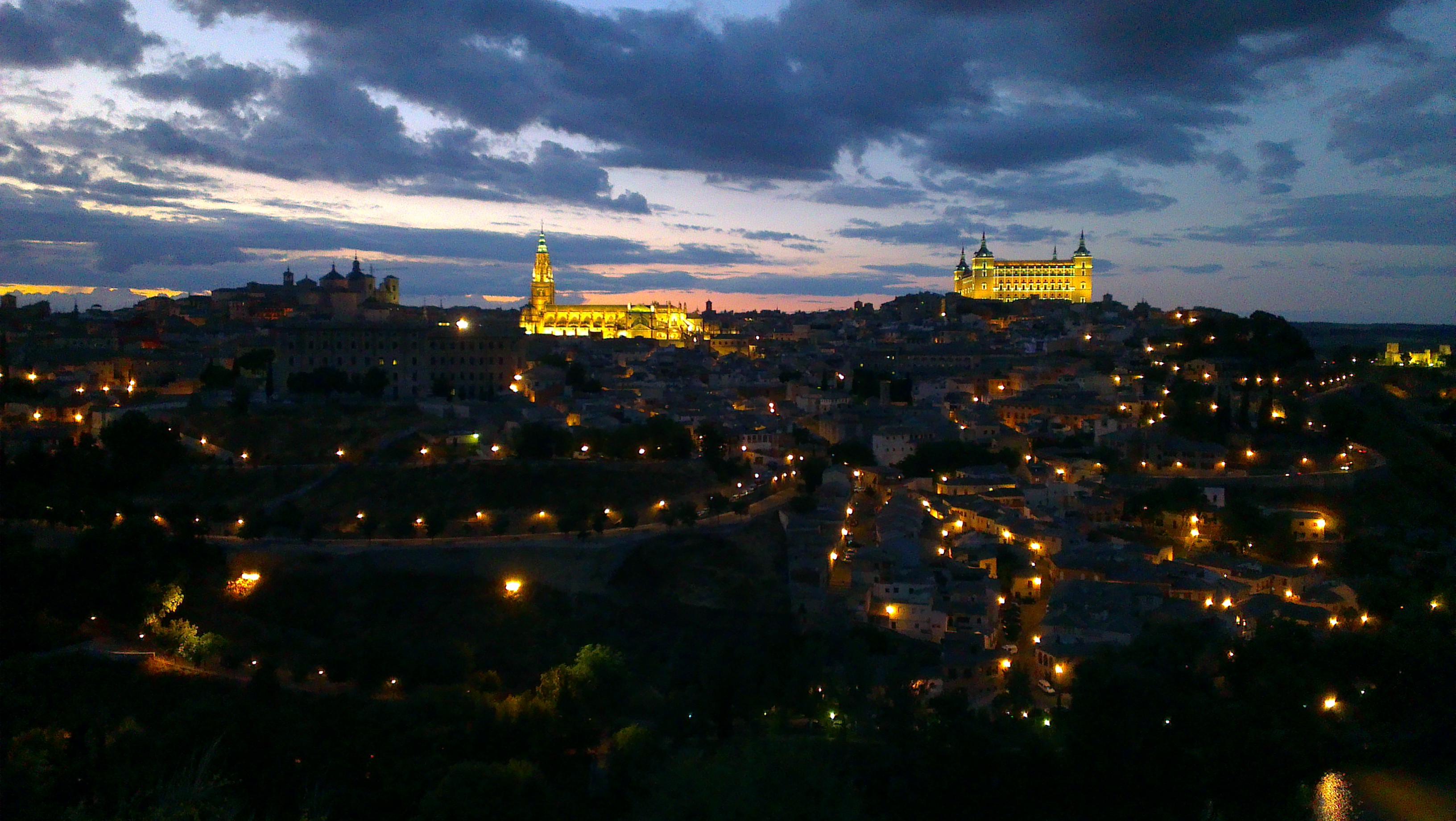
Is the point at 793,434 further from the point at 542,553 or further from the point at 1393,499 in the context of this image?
the point at 1393,499

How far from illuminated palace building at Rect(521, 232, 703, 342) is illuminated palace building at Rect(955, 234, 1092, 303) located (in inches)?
568

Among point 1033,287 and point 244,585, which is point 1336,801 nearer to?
point 244,585

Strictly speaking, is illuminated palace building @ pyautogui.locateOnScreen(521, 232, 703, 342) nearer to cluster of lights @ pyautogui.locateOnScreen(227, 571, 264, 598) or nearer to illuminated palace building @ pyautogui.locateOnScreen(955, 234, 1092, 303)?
illuminated palace building @ pyautogui.locateOnScreen(955, 234, 1092, 303)

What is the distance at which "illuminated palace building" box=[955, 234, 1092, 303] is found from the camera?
5600 centimetres

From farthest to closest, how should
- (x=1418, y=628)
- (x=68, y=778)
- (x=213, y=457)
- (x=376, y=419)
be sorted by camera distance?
(x=376, y=419) → (x=213, y=457) → (x=1418, y=628) → (x=68, y=778)

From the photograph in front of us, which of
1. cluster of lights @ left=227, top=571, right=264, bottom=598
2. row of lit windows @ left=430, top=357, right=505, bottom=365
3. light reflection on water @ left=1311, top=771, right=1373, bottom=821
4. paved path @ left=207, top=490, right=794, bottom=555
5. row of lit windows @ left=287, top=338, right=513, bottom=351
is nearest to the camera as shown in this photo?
light reflection on water @ left=1311, top=771, right=1373, bottom=821

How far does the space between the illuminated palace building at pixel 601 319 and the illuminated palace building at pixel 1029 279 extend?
1443 centimetres

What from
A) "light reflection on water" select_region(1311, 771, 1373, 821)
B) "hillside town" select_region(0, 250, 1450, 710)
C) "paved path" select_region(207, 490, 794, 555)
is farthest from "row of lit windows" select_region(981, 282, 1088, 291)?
"light reflection on water" select_region(1311, 771, 1373, 821)

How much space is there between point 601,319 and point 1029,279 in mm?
22023

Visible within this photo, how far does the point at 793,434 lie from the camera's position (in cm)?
2230

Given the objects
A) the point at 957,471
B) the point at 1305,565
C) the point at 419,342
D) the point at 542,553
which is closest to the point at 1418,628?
the point at 1305,565

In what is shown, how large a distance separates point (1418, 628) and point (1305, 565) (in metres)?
3.70

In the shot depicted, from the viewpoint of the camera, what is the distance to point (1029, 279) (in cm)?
5666

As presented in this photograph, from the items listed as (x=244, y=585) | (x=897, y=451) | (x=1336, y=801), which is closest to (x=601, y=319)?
(x=897, y=451)
